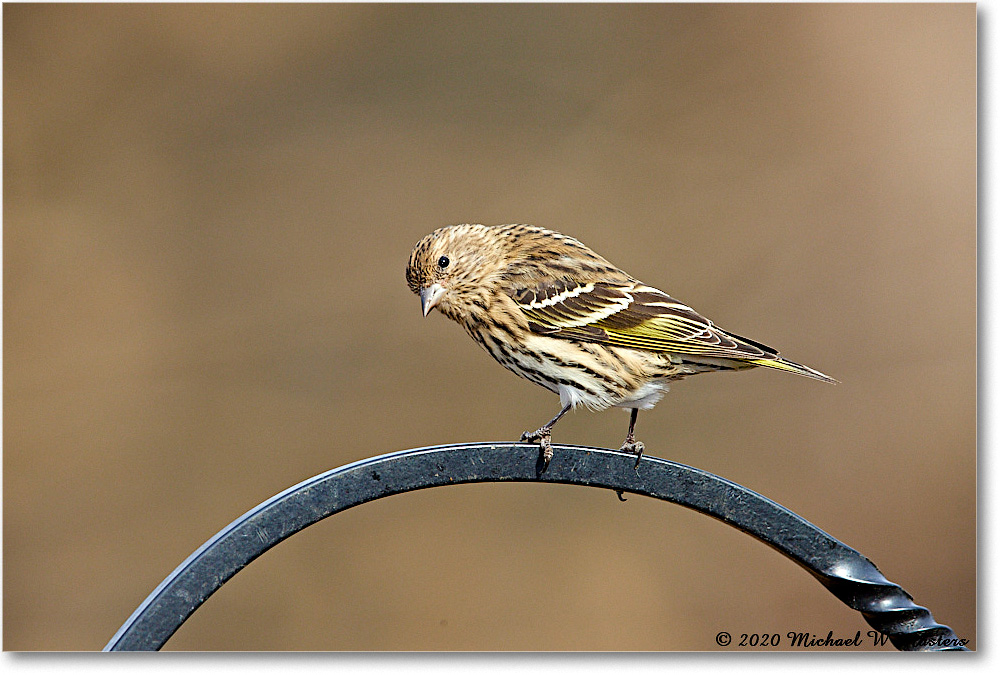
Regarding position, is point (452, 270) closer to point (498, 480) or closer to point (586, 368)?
point (586, 368)

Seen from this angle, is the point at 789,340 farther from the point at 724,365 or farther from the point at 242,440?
the point at 242,440

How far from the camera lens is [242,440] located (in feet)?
8.18

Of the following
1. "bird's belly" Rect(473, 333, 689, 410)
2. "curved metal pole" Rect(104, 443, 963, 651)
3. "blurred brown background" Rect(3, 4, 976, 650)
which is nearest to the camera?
"curved metal pole" Rect(104, 443, 963, 651)

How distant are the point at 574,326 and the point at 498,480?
0.41 metres

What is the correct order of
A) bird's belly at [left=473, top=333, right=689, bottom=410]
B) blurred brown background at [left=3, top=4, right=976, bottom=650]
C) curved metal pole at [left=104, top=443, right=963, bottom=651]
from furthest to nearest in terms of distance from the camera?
blurred brown background at [left=3, top=4, right=976, bottom=650] → bird's belly at [left=473, top=333, right=689, bottom=410] → curved metal pole at [left=104, top=443, right=963, bottom=651]

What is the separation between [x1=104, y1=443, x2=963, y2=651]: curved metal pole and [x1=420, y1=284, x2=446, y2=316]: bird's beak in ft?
1.19

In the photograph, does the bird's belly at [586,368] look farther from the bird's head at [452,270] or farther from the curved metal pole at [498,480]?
the curved metal pole at [498,480]

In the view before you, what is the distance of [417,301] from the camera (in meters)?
2.51

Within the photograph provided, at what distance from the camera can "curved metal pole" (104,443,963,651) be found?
1169 millimetres

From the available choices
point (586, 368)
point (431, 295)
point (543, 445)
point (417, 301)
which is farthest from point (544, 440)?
point (417, 301)

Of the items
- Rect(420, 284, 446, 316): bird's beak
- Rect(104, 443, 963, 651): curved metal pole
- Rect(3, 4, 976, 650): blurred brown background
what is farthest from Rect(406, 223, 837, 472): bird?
Rect(3, 4, 976, 650): blurred brown background

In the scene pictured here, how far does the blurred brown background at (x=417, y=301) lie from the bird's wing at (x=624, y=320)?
840 millimetres

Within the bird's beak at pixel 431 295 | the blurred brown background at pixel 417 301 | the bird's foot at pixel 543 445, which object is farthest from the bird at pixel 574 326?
the blurred brown background at pixel 417 301

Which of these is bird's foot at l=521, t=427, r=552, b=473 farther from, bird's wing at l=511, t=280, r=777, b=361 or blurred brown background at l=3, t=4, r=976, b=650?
blurred brown background at l=3, t=4, r=976, b=650
